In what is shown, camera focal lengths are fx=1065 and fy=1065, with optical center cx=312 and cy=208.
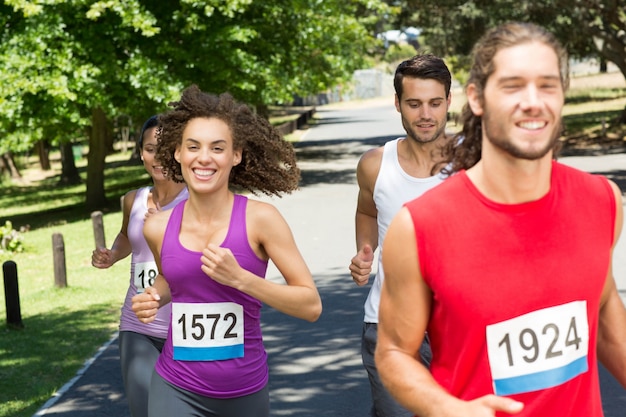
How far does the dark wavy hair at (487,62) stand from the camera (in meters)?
2.47

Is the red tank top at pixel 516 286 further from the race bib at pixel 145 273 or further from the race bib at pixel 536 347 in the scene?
the race bib at pixel 145 273

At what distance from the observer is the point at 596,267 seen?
2551mm

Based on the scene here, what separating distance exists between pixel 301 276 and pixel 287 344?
5064 millimetres

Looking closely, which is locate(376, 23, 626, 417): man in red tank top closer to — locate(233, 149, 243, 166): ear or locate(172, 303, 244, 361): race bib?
locate(172, 303, 244, 361): race bib

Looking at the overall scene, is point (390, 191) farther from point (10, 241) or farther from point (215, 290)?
point (10, 241)

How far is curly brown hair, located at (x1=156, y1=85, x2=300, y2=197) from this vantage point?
4215 millimetres

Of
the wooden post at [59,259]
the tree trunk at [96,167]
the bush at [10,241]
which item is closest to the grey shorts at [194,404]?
the wooden post at [59,259]

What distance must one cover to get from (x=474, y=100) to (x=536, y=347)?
1.99ft

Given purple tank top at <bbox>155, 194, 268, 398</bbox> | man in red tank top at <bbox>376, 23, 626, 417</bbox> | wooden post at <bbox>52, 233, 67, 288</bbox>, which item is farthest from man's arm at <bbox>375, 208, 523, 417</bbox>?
wooden post at <bbox>52, 233, 67, 288</bbox>

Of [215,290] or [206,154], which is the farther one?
[206,154]

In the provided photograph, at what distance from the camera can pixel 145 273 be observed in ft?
17.0

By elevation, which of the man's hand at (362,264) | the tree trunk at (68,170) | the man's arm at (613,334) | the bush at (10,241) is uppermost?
the man's arm at (613,334)

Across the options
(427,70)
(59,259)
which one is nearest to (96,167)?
(59,259)

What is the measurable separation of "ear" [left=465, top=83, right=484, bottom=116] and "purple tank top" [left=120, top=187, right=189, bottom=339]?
8.72 ft
